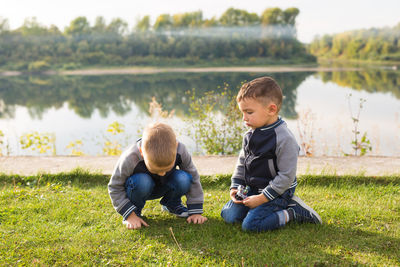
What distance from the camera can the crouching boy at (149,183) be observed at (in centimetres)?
273

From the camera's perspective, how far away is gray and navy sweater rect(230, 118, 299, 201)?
2840mm

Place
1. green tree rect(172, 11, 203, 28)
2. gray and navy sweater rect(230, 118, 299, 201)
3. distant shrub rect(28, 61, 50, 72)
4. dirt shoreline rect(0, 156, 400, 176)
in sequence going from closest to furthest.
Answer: gray and navy sweater rect(230, 118, 299, 201) < dirt shoreline rect(0, 156, 400, 176) < distant shrub rect(28, 61, 50, 72) < green tree rect(172, 11, 203, 28)

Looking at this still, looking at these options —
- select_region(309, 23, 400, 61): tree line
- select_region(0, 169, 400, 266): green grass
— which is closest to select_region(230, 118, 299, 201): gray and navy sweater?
select_region(0, 169, 400, 266): green grass

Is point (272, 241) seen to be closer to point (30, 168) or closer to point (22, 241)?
point (22, 241)

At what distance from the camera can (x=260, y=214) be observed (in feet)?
9.45

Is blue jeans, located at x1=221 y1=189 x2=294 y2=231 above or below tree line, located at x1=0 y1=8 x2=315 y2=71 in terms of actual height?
below

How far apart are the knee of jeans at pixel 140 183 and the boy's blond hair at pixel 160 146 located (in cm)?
32

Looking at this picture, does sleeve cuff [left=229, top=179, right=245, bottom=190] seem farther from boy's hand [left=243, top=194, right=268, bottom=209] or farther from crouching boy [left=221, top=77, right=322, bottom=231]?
boy's hand [left=243, top=194, right=268, bottom=209]

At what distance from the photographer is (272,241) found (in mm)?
2705

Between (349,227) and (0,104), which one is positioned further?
(0,104)

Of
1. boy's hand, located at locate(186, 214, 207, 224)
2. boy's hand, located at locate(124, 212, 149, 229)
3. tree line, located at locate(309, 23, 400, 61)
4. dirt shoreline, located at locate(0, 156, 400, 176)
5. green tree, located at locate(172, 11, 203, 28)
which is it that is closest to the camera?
boy's hand, located at locate(124, 212, 149, 229)

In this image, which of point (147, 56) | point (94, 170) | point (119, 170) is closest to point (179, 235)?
point (119, 170)

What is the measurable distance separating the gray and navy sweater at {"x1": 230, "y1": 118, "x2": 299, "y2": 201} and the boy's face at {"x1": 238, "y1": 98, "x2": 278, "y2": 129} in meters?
0.06

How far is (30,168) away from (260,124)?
3180 millimetres
